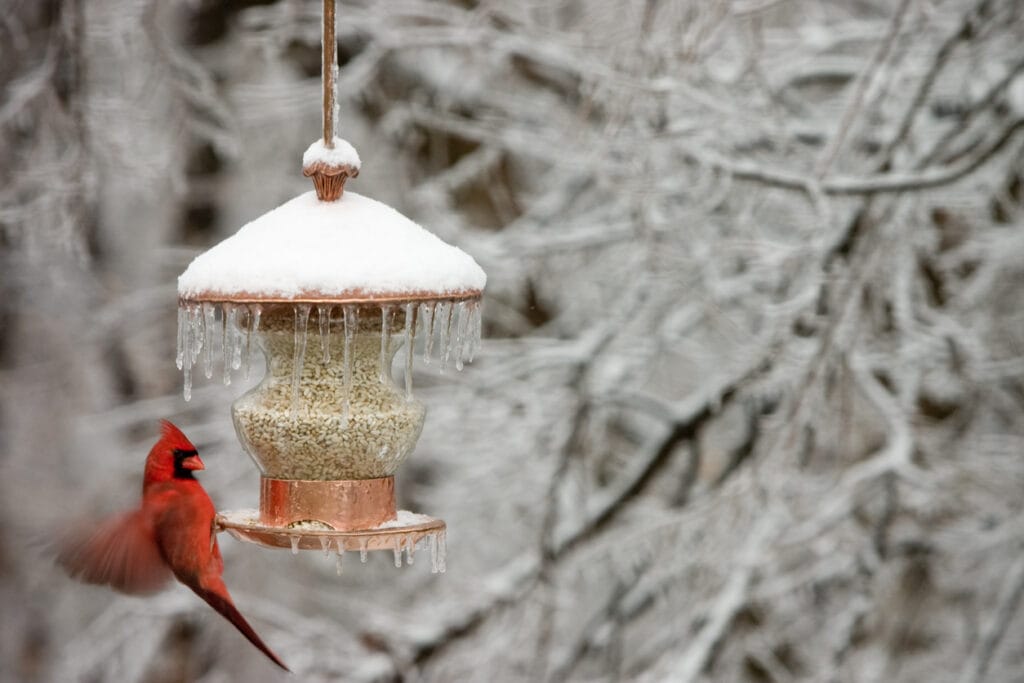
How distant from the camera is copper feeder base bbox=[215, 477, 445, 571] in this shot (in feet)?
7.99

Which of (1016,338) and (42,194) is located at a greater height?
(42,194)

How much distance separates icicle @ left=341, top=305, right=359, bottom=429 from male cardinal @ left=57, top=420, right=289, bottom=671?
0.32 meters

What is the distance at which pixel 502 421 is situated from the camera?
5.62 metres

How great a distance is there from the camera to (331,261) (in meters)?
2.28

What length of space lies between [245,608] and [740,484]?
224 cm

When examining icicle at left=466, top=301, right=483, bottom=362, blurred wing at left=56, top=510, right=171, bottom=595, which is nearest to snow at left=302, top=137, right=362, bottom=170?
icicle at left=466, top=301, right=483, bottom=362

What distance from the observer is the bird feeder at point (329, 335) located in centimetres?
229

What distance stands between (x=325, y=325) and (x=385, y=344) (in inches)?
4.7

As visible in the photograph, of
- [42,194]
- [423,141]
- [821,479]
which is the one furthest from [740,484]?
[42,194]

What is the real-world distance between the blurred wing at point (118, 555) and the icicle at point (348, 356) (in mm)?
439

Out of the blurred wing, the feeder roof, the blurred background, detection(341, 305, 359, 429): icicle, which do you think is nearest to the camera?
the feeder roof

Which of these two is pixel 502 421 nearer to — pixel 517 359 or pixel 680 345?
pixel 517 359

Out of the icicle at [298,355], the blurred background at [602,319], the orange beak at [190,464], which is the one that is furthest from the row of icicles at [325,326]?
the blurred background at [602,319]

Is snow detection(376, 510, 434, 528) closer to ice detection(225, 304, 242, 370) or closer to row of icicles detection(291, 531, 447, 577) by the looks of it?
row of icicles detection(291, 531, 447, 577)
